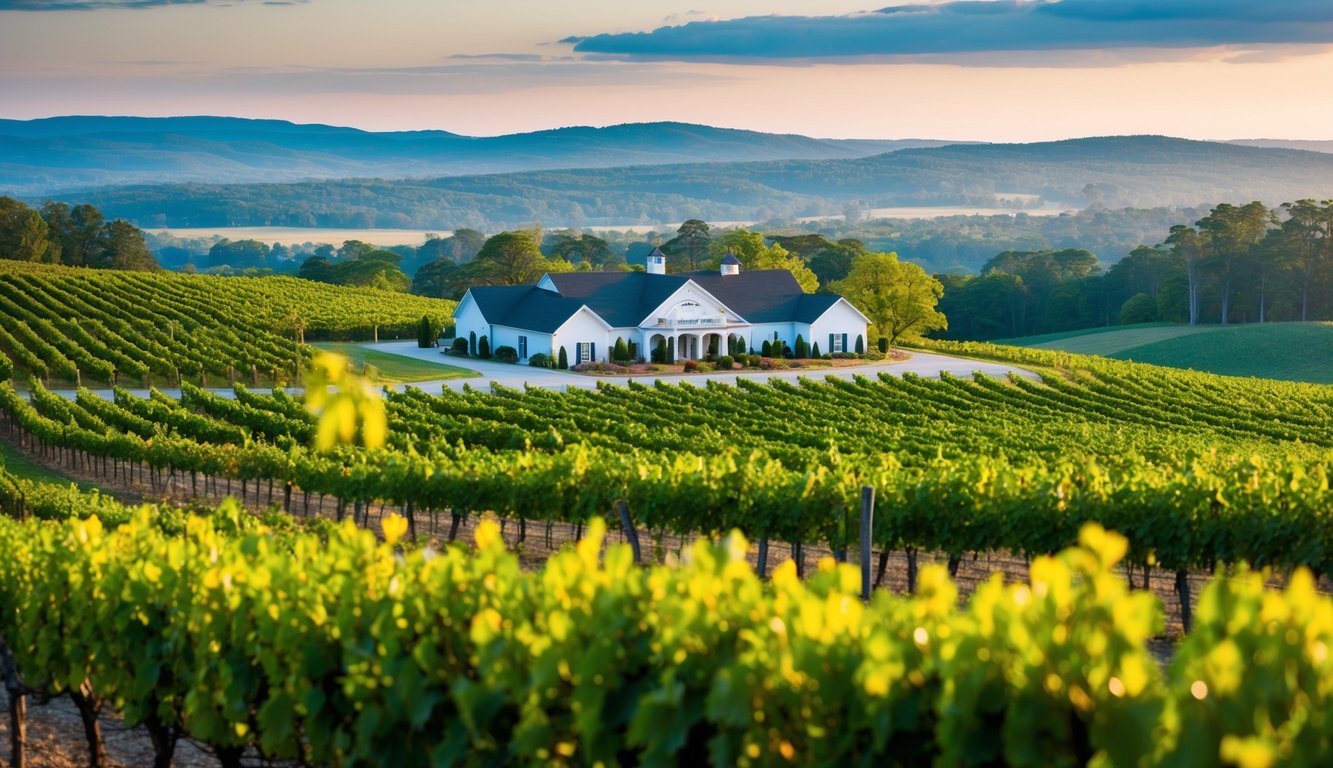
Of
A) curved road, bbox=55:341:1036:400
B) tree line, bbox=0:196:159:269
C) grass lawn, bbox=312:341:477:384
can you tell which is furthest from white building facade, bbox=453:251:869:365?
tree line, bbox=0:196:159:269

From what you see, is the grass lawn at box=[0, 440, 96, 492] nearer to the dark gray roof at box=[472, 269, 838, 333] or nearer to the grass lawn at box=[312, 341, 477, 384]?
the grass lawn at box=[312, 341, 477, 384]

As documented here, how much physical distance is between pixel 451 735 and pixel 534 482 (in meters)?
11.6

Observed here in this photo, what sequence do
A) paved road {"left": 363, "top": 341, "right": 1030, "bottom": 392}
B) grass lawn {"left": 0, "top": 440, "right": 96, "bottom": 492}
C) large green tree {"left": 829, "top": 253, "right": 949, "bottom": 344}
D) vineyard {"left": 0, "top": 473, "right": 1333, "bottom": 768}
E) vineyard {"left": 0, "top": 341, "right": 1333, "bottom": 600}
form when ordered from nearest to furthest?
1. vineyard {"left": 0, "top": 473, "right": 1333, "bottom": 768}
2. vineyard {"left": 0, "top": 341, "right": 1333, "bottom": 600}
3. grass lawn {"left": 0, "top": 440, "right": 96, "bottom": 492}
4. paved road {"left": 363, "top": 341, "right": 1030, "bottom": 392}
5. large green tree {"left": 829, "top": 253, "right": 949, "bottom": 344}

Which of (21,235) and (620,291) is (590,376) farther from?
(21,235)

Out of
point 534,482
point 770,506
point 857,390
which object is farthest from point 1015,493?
point 857,390

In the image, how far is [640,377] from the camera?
51375 mm

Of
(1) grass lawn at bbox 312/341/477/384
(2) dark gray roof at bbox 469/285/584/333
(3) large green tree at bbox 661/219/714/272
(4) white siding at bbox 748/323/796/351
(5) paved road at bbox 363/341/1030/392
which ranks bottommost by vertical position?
(5) paved road at bbox 363/341/1030/392

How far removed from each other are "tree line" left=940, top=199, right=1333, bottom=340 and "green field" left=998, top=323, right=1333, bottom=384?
8112 mm

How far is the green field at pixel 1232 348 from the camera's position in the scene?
244ft

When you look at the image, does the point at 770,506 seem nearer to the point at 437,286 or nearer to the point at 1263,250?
the point at 1263,250

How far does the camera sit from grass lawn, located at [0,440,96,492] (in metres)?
28.5

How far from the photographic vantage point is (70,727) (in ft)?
38.2

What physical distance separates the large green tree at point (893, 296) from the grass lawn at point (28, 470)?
45.6m

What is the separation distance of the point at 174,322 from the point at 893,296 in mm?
36430
